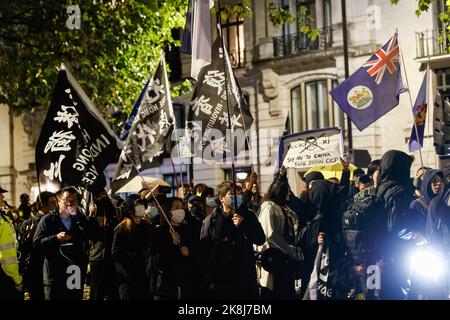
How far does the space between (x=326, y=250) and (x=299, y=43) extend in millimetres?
20540

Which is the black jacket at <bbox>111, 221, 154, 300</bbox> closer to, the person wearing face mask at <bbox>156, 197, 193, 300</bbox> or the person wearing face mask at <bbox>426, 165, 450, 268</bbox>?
the person wearing face mask at <bbox>156, 197, 193, 300</bbox>

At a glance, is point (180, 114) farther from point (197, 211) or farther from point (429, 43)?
point (197, 211)

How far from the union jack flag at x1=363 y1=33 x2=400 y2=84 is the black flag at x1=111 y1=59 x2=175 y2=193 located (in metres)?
2.91

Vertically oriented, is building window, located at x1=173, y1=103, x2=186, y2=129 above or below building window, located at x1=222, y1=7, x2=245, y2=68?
below

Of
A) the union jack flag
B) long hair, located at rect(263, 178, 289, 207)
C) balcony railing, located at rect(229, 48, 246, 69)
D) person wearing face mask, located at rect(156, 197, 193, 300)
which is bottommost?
person wearing face mask, located at rect(156, 197, 193, 300)

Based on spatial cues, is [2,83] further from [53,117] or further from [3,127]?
[3,127]

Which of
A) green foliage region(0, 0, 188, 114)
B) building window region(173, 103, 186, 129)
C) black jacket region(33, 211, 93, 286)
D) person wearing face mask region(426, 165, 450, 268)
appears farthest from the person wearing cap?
building window region(173, 103, 186, 129)

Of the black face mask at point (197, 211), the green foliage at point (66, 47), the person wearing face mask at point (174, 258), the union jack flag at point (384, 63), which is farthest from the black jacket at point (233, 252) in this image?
the green foliage at point (66, 47)

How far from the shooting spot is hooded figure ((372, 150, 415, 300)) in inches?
399

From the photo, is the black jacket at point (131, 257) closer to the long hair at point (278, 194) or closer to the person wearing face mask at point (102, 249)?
the person wearing face mask at point (102, 249)

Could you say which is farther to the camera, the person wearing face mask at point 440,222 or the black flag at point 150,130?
the black flag at point 150,130

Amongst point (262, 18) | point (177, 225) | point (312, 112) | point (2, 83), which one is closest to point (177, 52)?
point (262, 18)

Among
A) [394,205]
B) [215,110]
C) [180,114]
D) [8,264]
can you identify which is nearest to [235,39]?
[180,114]

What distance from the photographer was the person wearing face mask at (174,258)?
1121 cm
